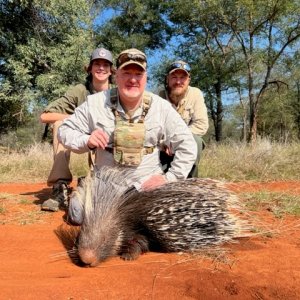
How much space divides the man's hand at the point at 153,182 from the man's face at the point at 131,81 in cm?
59

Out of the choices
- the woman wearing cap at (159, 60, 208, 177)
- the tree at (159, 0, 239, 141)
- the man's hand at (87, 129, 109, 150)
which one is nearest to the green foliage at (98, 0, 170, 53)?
the tree at (159, 0, 239, 141)

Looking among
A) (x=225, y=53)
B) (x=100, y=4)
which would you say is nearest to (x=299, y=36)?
(x=225, y=53)

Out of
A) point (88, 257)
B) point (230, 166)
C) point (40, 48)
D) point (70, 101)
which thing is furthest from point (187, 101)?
point (40, 48)

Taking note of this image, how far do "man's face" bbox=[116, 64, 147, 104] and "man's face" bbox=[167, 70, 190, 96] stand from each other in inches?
48.4

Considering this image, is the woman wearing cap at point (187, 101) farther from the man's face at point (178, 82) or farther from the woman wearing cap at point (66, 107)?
the woman wearing cap at point (66, 107)

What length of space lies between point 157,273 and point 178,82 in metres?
2.32

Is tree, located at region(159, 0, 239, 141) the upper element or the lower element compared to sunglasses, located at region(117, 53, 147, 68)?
upper

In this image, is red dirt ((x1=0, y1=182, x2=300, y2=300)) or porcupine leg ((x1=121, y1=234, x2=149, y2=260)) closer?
red dirt ((x1=0, y1=182, x2=300, y2=300))

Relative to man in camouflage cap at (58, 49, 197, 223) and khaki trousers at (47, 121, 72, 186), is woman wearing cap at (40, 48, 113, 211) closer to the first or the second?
khaki trousers at (47, 121, 72, 186)

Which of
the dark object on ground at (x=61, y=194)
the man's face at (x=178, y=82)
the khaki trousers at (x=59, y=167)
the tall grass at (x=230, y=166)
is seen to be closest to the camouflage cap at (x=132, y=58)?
the man's face at (x=178, y=82)

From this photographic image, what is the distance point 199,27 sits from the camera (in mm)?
17828

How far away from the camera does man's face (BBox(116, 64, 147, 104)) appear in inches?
109

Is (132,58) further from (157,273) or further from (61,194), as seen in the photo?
(61,194)

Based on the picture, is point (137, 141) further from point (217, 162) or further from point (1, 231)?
point (217, 162)
